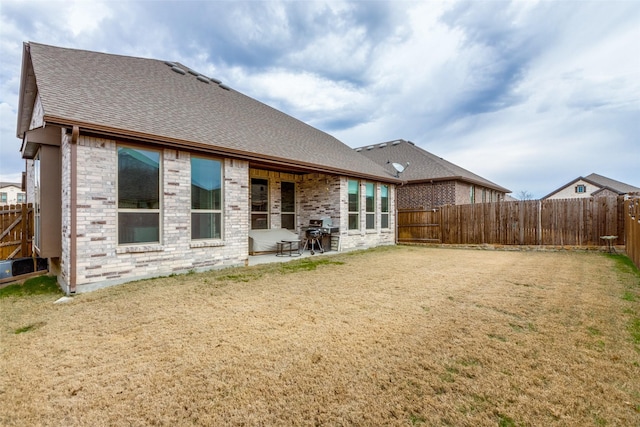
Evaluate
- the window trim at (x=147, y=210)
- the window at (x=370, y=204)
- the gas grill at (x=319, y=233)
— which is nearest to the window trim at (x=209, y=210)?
the window trim at (x=147, y=210)

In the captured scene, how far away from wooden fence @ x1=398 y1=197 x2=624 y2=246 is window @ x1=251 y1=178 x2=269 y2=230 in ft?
25.0

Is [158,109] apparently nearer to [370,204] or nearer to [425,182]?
[370,204]

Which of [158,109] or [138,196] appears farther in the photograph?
[158,109]

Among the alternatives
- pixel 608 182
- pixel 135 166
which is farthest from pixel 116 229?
pixel 608 182

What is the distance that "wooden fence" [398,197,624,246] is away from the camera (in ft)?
33.7

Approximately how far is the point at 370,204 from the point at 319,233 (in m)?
3.08

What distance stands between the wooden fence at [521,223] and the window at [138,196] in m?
11.7

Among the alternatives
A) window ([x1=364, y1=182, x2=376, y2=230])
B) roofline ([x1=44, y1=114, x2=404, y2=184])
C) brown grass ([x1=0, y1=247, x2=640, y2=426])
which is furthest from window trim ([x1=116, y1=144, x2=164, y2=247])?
window ([x1=364, y1=182, x2=376, y2=230])

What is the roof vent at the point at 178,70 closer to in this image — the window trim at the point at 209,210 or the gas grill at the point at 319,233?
the window trim at the point at 209,210

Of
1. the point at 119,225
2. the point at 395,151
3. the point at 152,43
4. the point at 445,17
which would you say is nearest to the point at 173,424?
the point at 119,225

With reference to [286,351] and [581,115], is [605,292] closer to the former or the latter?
[286,351]

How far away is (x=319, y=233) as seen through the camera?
10.1m

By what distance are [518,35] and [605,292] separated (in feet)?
30.0

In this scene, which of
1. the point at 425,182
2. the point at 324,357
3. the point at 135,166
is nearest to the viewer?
the point at 324,357
